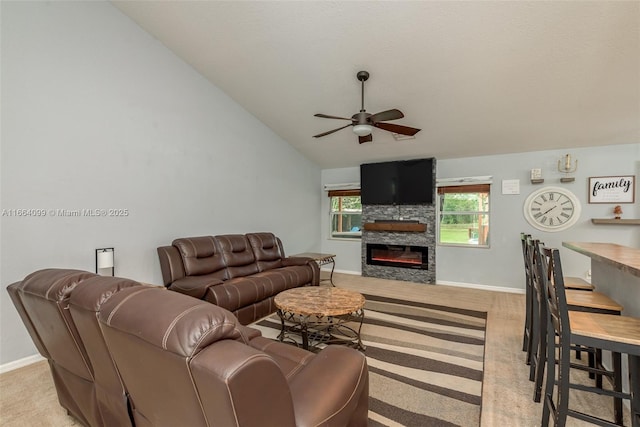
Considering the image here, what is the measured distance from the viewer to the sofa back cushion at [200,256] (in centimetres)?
361

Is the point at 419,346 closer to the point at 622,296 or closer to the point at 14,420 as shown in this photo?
the point at 622,296

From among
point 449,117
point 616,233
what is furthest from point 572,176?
point 449,117

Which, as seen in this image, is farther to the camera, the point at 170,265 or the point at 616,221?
the point at 616,221

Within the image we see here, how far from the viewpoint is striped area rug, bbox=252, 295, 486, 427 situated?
189 centimetres

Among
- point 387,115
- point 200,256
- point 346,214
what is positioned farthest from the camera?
point 346,214

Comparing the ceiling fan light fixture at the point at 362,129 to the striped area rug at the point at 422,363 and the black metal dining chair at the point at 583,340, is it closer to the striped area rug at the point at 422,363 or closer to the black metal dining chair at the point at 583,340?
the black metal dining chair at the point at 583,340

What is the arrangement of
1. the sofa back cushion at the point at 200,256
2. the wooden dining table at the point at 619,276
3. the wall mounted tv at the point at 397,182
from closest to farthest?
1. the wooden dining table at the point at 619,276
2. the sofa back cushion at the point at 200,256
3. the wall mounted tv at the point at 397,182

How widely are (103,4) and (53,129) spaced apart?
154cm

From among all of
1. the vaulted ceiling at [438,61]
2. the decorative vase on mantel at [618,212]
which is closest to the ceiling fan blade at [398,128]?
the vaulted ceiling at [438,61]

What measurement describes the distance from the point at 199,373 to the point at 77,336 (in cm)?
99

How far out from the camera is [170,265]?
3.46m

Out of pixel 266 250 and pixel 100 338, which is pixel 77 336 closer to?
pixel 100 338

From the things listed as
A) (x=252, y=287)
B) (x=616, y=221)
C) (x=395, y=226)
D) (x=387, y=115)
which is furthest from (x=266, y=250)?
(x=616, y=221)

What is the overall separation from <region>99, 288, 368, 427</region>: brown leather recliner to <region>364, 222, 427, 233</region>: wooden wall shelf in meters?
4.68
